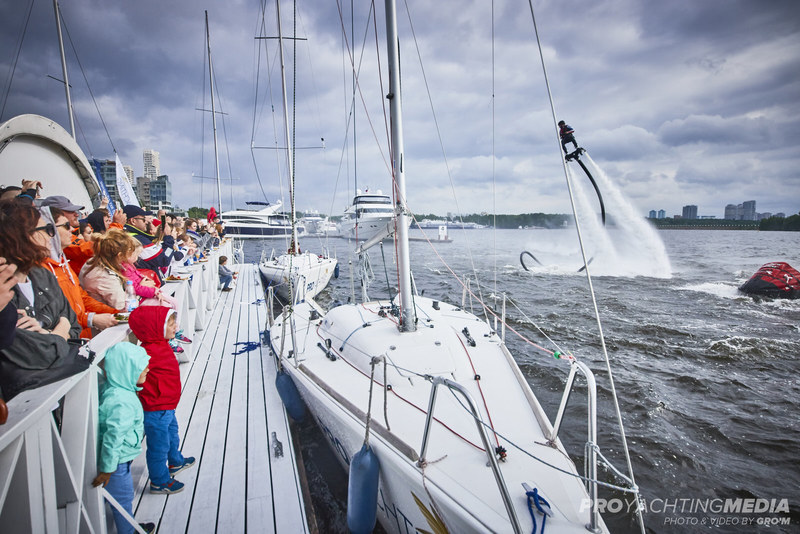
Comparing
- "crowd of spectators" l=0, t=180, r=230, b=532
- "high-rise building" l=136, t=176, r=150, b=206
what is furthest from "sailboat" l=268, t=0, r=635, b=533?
"high-rise building" l=136, t=176, r=150, b=206

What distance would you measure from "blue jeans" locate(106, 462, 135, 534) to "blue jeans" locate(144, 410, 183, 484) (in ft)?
1.17

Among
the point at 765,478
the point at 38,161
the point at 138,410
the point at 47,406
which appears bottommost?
the point at 765,478

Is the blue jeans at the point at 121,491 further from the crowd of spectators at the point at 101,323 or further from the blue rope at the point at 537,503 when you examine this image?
the blue rope at the point at 537,503

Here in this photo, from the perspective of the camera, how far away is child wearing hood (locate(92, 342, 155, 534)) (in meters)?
1.95

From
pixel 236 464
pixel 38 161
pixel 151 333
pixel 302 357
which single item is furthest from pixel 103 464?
pixel 38 161

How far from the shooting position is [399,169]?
14.0 ft

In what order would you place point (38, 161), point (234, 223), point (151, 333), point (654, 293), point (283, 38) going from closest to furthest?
1. point (151, 333)
2. point (38, 161)
3. point (283, 38)
4. point (654, 293)
5. point (234, 223)

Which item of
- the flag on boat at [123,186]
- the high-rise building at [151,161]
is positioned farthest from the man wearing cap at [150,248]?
the high-rise building at [151,161]

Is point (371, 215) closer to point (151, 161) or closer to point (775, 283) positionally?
point (775, 283)

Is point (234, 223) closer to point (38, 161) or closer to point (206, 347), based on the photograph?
point (38, 161)

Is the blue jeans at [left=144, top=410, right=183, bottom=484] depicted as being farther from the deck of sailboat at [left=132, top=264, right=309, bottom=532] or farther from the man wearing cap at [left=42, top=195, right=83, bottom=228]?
the man wearing cap at [left=42, top=195, right=83, bottom=228]

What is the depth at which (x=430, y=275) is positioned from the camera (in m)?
19.9

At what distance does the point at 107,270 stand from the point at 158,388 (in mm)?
1164

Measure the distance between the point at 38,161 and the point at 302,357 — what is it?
8.51 meters
